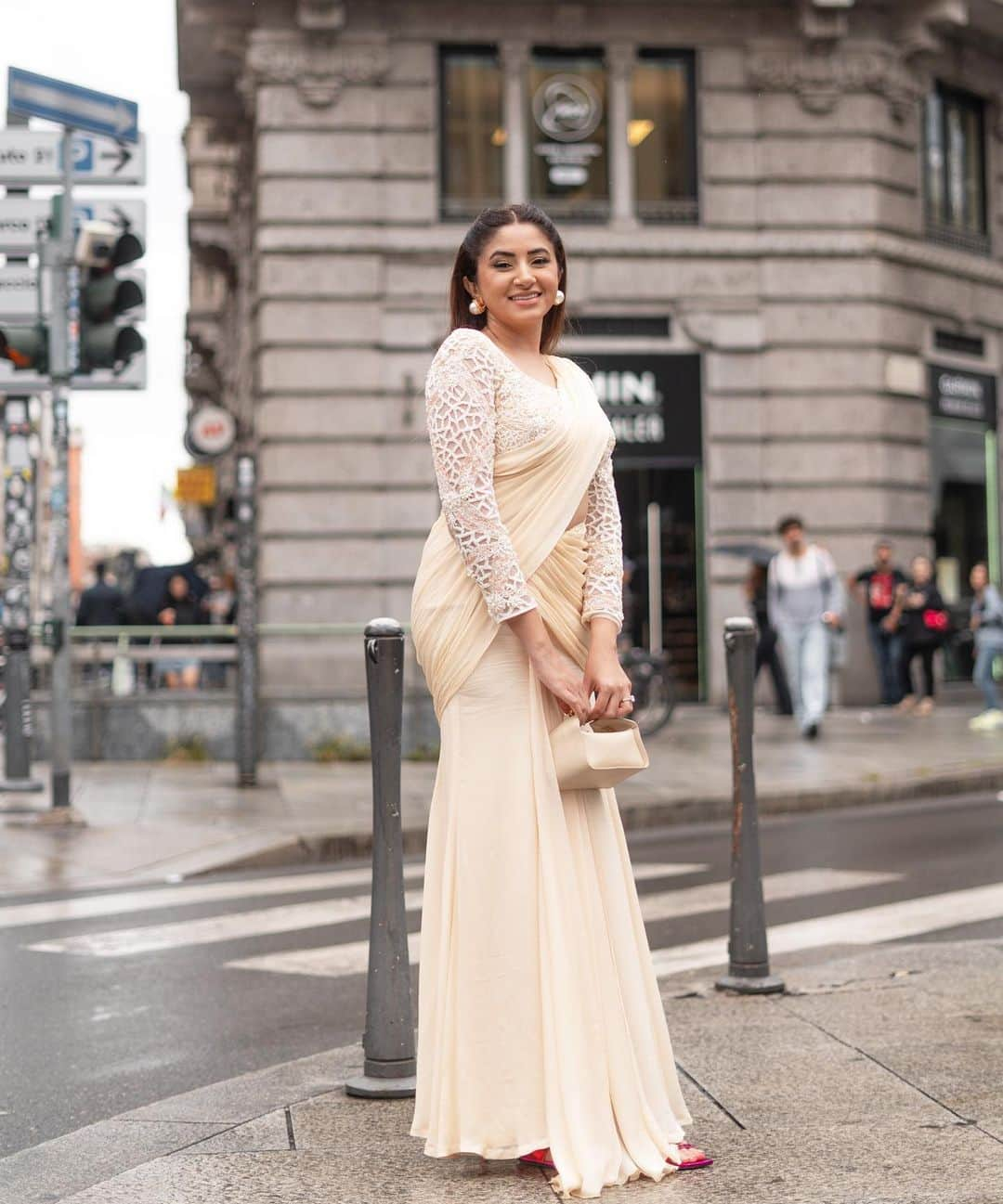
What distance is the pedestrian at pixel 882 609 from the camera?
19.4 metres

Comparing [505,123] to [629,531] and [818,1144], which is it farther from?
[818,1144]

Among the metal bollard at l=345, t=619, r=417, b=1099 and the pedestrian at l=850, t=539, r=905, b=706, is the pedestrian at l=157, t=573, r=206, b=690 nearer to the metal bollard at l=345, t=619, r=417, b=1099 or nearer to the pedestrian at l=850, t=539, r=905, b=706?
the pedestrian at l=850, t=539, r=905, b=706

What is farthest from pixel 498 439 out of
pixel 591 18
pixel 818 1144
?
pixel 591 18

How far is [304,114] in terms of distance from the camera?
19.6m

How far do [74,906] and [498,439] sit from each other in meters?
5.20

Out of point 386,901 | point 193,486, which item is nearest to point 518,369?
point 386,901

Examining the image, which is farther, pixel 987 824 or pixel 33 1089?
pixel 987 824

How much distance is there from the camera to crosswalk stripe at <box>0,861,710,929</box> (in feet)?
26.8

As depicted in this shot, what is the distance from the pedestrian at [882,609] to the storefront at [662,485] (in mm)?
1714

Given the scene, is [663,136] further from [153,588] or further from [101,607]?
[101,607]

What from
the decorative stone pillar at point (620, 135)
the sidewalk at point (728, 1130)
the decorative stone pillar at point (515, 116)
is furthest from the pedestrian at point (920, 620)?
the sidewalk at point (728, 1130)

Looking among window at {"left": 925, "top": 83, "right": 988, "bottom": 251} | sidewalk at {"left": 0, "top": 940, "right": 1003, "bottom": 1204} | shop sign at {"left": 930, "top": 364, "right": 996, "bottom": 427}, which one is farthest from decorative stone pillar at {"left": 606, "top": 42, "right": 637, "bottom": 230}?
sidewalk at {"left": 0, "top": 940, "right": 1003, "bottom": 1204}

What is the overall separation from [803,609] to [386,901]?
39.4 ft

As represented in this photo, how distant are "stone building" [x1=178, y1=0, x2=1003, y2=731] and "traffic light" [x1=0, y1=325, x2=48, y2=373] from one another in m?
7.99
